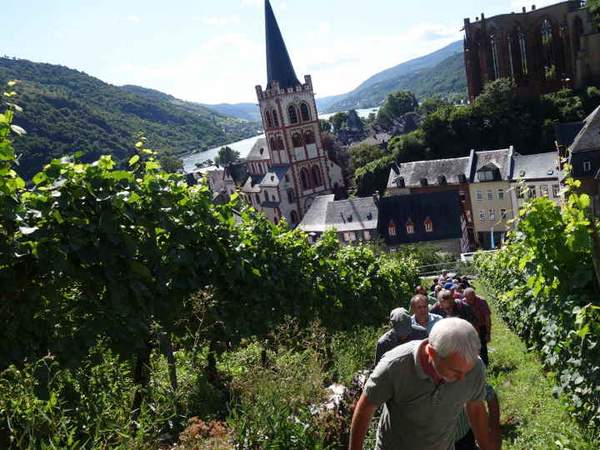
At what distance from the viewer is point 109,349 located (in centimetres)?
526

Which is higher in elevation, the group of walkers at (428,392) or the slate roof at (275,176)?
the group of walkers at (428,392)

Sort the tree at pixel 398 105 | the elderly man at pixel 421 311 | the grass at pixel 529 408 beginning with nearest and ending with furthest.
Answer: the grass at pixel 529 408 → the elderly man at pixel 421 311 → the tree at pixel 398 105

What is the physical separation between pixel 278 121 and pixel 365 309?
65.4 meters

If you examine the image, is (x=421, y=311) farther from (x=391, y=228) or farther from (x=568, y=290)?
(x=391, y=228)

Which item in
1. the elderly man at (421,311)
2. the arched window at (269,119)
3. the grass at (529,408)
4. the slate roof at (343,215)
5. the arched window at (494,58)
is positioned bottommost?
the slate roof at (343,215)

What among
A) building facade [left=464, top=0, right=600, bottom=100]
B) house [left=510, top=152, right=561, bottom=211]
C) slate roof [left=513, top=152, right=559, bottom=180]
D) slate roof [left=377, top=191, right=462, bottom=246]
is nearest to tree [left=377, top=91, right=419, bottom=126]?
building facade [left=464, top=0, right=600, bottom=100]

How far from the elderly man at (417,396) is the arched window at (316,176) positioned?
7343 centimetres

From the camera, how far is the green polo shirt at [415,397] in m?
3.17

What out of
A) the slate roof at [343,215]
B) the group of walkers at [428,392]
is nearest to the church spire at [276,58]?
the slate roof at [343,215]

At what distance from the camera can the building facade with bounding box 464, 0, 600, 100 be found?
74875 mm

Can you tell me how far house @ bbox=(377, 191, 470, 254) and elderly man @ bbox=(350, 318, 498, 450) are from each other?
164ft

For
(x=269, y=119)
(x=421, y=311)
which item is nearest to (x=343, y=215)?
(x=269, y=119)

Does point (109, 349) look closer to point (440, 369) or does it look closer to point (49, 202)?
point (49, 202)

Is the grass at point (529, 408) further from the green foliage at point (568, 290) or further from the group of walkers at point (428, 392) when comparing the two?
the group of walkers at point (428, 392)
